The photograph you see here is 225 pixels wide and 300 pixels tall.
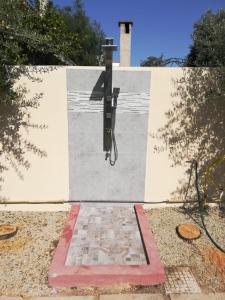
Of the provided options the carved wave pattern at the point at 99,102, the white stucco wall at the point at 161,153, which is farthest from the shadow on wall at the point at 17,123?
the white stucco wall at the point at 161,153

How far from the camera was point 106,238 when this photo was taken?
478cm

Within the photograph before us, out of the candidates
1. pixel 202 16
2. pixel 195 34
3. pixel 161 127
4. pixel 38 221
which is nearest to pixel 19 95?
pixel 38 221

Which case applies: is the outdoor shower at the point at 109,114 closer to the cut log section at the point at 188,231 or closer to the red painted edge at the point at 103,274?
the cut log section at the point at 188,231

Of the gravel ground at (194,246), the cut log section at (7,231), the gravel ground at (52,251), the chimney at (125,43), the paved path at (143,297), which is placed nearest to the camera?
the paved path at (143,297)

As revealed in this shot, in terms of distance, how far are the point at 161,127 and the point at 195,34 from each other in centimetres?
178

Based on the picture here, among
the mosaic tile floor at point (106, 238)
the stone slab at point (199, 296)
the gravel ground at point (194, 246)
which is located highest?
the mosaic tile floor at point (106, 238)

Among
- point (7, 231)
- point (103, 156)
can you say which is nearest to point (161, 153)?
point (103, 156)

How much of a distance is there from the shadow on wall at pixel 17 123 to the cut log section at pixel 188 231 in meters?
2.89

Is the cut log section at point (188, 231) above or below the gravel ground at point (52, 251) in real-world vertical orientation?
above

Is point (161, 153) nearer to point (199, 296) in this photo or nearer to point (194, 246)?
point (194, 246)

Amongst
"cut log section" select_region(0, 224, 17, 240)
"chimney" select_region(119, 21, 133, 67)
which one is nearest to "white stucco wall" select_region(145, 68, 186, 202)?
"cut log section" select_region(0, 224, 17, 240)

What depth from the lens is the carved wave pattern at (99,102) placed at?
5.46 meters

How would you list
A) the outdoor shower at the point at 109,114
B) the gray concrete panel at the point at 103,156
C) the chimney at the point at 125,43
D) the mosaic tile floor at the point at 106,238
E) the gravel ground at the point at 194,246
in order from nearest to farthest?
the gravel ground at the point at 194,246, the mosaic tile floor at the point at 106,238, the outdoor shower at the point at 109,114, the gray concrete panel at the point at 103,156, the chimney at the point at 125,43

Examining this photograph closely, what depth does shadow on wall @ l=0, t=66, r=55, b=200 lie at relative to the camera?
17.3ft
